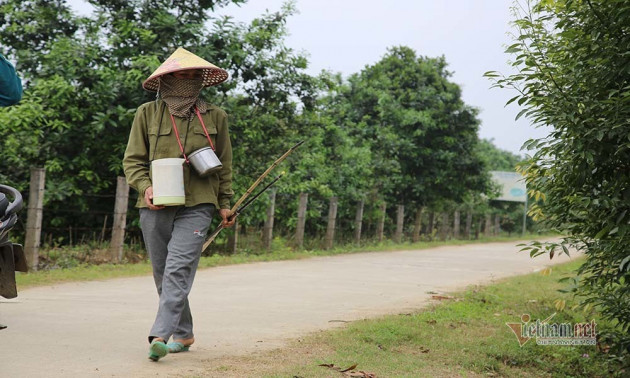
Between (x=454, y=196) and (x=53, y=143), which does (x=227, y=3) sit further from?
(x=454, y=196)

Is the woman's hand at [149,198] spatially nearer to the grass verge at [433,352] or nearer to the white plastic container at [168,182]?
the white plastic container at [168,182]

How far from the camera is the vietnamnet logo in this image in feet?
24.8

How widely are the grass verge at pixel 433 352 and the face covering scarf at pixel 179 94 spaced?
1.74 m

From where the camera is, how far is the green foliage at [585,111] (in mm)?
5316

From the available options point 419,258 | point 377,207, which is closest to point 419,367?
point 419,258

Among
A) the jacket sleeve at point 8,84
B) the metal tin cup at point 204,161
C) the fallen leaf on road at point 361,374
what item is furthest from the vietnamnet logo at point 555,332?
the jacket sleeve at point 8,84

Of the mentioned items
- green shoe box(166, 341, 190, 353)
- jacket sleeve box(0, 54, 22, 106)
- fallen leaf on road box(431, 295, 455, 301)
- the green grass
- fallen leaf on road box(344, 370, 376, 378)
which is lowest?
fallen leaf on road box(344, 370, 376, 378)

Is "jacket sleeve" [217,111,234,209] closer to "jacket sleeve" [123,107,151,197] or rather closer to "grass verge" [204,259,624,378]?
"jacket sleeve" [123,107,151,197]

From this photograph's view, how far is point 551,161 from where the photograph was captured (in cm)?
618

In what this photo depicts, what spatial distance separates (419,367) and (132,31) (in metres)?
9.69

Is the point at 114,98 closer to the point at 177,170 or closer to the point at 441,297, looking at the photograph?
the point at 441,297

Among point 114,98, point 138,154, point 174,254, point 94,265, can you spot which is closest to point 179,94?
point 138,154

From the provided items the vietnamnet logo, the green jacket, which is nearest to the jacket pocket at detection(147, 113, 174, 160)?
the green jacket

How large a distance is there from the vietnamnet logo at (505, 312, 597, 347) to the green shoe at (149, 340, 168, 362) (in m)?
3.75
